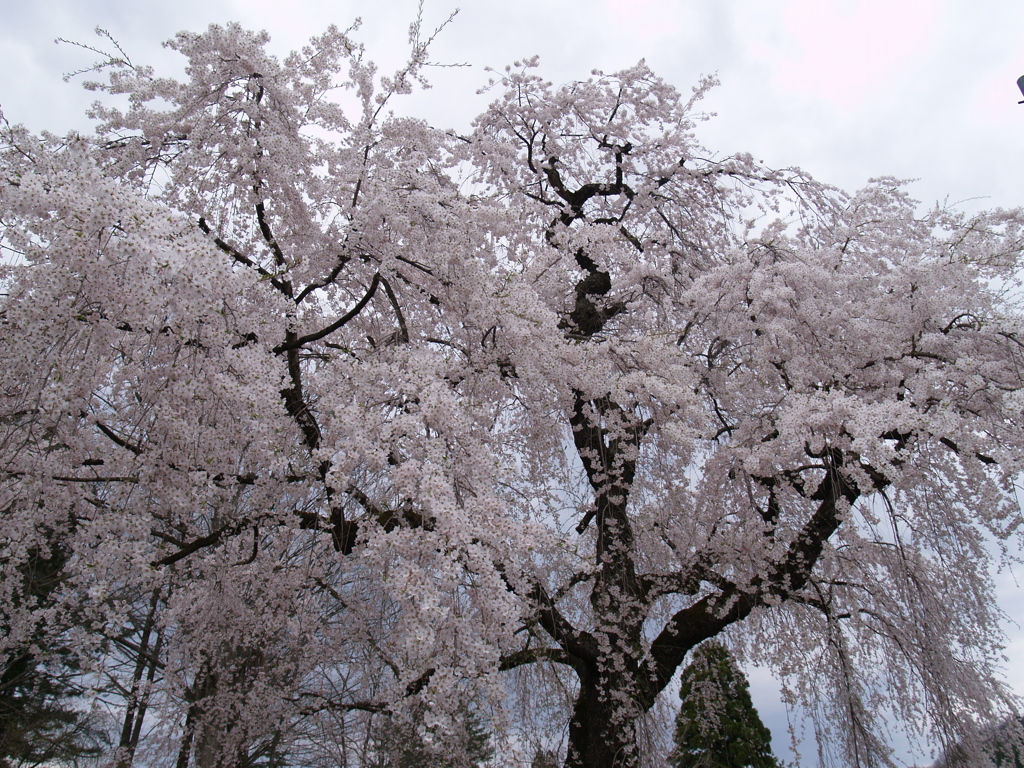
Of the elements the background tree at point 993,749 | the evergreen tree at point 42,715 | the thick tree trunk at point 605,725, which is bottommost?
the background tree at point 993,749

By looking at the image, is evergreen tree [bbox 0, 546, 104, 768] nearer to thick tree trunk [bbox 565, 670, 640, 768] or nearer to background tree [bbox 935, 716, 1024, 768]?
thick tree trunk [bbox 565, 670, 640, 768]

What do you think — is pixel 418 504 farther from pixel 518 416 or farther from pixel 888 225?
pixel 888 225

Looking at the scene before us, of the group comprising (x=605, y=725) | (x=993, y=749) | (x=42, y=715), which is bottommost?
(x=993, y=749)

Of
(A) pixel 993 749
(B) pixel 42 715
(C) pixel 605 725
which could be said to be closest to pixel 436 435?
(C) pixel 605 725

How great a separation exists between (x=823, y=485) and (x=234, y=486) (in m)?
5.08

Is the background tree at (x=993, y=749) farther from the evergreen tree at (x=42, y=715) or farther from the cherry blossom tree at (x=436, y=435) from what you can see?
the evergreen tree at (x=42, y=715)

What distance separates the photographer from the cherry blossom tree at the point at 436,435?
137 inches

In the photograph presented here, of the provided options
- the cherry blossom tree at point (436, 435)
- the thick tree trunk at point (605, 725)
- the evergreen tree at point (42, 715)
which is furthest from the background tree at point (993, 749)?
the evergreen tree at point (42, 715)

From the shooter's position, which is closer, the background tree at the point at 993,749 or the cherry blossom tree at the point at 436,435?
the cherry blossom tree at the point at 436,435

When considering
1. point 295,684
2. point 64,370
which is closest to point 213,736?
point 295,684

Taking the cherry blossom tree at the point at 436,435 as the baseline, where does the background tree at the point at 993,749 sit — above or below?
below

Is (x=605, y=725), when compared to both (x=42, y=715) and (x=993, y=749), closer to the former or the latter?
(x=993, y=749)

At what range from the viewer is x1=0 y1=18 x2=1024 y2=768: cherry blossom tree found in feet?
11.4

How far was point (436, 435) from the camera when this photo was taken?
3920mm
